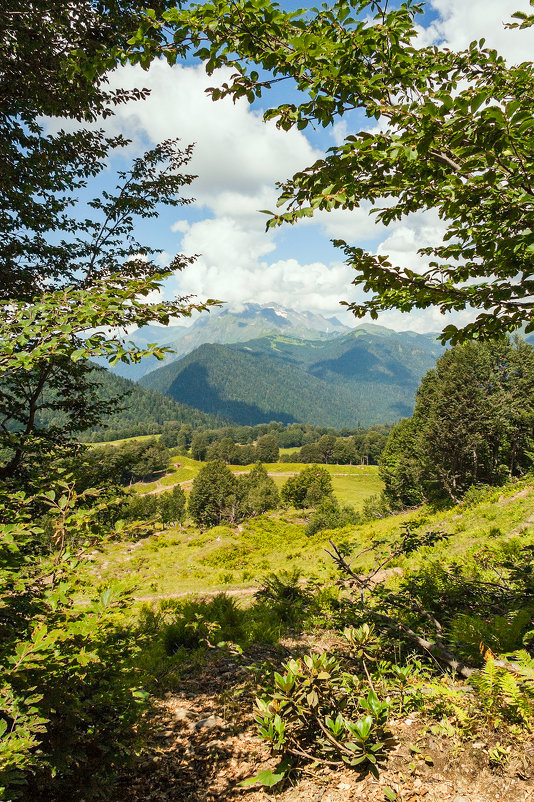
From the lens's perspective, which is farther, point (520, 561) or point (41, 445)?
point (520, 561)

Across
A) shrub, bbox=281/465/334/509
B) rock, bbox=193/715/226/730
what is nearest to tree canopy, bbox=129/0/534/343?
rock, bbox=193/715/226/730

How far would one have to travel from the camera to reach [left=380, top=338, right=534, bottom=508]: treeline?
89.6ft

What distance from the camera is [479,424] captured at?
26812 mm

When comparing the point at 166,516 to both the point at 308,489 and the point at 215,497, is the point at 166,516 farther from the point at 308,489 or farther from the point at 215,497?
the point at 215,497

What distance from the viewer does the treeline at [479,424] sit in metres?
27.3

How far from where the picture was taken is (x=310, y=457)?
453 feet

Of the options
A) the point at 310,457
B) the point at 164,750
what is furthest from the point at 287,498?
the point at 310,457

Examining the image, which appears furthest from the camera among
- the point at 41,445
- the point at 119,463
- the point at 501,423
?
the point at 501,423

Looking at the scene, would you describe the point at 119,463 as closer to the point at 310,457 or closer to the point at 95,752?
the point at 95,752

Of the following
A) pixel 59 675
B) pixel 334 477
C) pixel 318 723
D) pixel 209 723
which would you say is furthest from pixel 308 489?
pixel 59 675

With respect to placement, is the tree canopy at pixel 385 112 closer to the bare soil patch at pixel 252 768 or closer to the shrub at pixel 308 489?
the bare soil patch at pixel 252 768

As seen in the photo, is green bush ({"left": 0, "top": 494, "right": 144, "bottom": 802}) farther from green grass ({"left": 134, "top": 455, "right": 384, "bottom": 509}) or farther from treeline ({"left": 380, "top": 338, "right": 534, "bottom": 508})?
green grass ({"left": 134, "top": 455, "right": 384, "bottom": 509})

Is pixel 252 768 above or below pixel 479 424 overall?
below

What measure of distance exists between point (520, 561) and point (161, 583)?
15860mm
